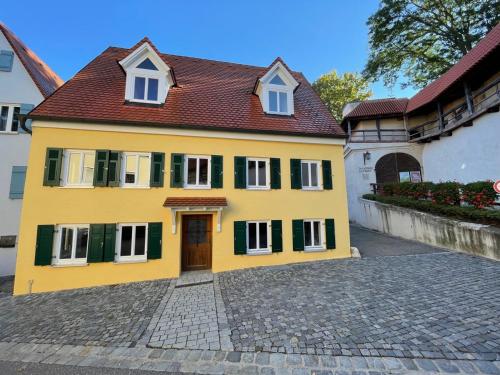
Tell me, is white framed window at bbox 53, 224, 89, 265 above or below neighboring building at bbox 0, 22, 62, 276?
below

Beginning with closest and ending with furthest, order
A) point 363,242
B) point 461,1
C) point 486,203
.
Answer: point 486,203 < point 363,242 < point 461,1

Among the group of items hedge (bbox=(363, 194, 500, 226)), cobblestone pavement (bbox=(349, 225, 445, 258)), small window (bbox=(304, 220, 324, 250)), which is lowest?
cobblestone pavement (bbox=(349, 225, 445, 258))

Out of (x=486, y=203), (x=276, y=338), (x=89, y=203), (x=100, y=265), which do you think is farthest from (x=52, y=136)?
(x=486, y=203)

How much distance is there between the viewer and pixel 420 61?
22703 millimetres

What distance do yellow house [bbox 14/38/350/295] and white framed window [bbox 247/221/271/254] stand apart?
44 mm

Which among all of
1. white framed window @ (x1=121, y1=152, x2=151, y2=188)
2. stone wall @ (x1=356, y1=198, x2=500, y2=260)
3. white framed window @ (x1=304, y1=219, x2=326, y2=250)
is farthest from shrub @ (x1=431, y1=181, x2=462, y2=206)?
white framed window @ (x1=121, y1=152, x2=151, y2=188)

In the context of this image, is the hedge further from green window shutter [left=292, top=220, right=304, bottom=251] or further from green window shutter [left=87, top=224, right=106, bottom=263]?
green window shutter [left=87, top=224, right=106, bottom=263]

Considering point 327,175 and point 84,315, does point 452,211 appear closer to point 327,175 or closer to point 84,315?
point 327,175

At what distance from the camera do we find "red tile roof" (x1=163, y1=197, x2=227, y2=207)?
817cm

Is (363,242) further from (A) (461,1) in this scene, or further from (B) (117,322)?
(A) (461,1)

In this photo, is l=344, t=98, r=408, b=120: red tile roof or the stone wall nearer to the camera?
the stone wall

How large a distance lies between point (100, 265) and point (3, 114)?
32.0 feet

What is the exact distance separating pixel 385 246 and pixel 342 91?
2538 cm

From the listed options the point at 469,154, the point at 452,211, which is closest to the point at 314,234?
the point at 452,211
